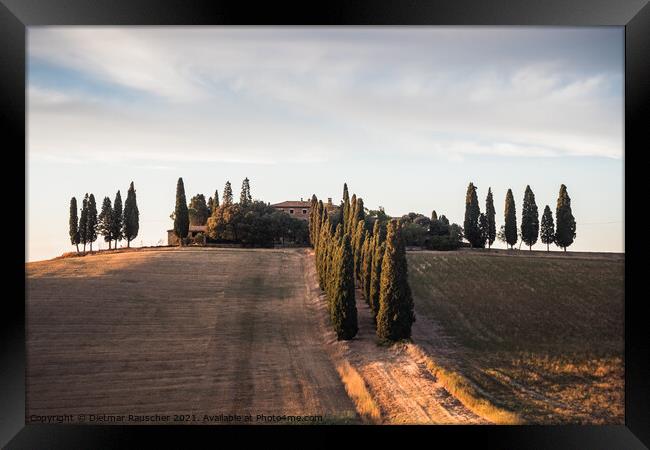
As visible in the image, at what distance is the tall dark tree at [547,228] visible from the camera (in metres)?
29.6

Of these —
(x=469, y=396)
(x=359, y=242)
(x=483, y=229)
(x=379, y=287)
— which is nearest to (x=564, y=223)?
(x=483, y=229)

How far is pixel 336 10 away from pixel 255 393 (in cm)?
788

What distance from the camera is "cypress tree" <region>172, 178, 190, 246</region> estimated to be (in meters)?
33.9

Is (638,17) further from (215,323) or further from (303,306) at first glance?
(303,306)

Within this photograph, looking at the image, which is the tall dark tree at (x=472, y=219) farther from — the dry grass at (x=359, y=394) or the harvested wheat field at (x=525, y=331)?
the dry grass at (x=359, y=394)

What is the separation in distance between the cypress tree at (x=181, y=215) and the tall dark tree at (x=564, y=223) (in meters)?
24.3

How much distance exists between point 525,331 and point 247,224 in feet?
77.4

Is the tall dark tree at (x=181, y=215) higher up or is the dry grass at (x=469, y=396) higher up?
the tall dark tree at (x=181, y=215)

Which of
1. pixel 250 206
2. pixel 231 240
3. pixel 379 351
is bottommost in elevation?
pixel 379 351

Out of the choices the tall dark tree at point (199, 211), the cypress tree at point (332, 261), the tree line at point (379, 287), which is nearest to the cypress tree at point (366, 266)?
the tree line at point (379, 287)

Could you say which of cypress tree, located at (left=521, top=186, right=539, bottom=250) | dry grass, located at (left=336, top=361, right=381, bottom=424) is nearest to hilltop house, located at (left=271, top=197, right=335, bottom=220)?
cypress tree, located at (left=521, top=186, right=539, bottom=250)

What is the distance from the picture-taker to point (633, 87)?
6801 millimetres

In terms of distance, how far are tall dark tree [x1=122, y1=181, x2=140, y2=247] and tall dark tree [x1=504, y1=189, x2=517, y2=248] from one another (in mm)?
23851

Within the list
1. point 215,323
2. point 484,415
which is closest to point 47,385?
point 215,323
